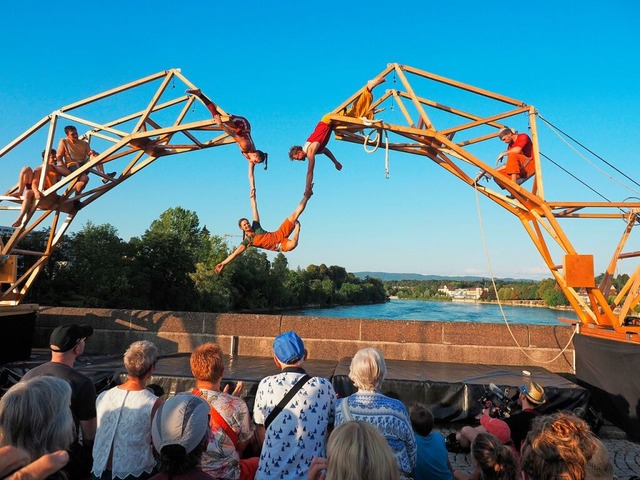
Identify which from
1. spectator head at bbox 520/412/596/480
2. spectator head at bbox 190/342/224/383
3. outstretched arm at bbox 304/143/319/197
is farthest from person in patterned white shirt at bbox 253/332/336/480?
outstretched arm at bbox 304/143/319/197

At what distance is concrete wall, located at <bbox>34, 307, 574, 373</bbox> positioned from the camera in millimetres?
8609

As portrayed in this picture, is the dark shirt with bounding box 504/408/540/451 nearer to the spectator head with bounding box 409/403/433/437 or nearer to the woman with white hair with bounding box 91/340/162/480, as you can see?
the spectator head with bounding box 409/403/433/437

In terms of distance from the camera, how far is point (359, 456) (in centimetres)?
202

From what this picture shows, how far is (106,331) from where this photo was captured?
978 centimetres

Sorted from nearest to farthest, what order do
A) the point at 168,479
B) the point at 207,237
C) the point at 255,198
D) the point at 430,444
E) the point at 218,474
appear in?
the point at 168,479 < the point at 218,474 < the point at 430,444 < the point at 255,198 < the point at 207,237

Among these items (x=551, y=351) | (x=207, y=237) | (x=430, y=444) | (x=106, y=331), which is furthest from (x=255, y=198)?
(x=207, y=237)

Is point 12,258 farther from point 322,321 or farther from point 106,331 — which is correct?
point 322,321

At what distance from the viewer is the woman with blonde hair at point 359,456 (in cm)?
201

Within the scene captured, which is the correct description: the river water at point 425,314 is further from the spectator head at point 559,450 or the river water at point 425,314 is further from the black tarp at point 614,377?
the spectator head at point 559,450

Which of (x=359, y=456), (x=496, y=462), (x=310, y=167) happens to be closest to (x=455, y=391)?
(x=310, y=167)

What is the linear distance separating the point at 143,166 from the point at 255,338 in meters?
3.77

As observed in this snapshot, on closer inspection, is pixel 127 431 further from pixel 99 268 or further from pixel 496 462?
pixel 99 268

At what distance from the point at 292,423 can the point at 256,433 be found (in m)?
0.54

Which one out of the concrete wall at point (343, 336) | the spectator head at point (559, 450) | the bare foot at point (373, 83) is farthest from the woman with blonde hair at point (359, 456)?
the concrete wall at point (343, 336)
